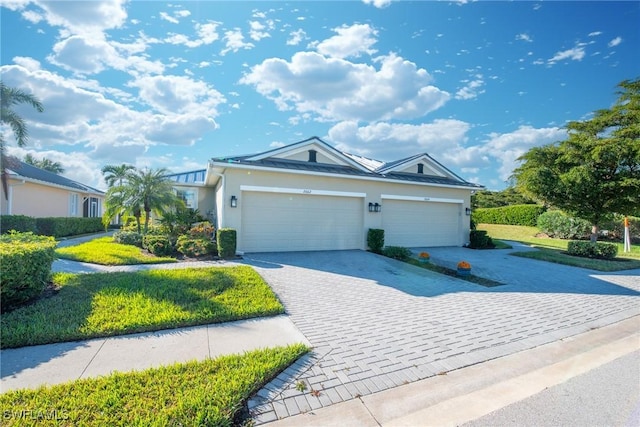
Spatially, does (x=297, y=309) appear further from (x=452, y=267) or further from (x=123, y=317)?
(x=452, y=267)

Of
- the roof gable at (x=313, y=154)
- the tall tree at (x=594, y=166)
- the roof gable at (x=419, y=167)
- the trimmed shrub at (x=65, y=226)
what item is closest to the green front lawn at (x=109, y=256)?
the roof gable at (x=313, y=154)

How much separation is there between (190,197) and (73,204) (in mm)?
10174

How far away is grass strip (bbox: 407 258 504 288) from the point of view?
8.38 meters

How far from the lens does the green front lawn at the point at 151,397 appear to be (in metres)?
2.55

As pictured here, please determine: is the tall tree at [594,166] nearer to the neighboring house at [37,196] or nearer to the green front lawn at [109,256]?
the green front lawn at [109,256]

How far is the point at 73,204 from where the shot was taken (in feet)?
67.7

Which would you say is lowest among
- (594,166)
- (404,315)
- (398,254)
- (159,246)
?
(404,315)

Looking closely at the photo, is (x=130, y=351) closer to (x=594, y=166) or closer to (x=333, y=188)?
(x=333, y=188)

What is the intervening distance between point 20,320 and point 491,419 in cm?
640

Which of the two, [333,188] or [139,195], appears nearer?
[333,188]

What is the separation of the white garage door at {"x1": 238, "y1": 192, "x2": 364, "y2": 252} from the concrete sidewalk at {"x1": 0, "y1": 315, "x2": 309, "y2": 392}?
6.59 meters

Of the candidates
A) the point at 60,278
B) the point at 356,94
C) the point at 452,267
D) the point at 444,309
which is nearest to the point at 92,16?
the point at 60,278

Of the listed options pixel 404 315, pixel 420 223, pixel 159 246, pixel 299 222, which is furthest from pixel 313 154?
pixel 404 315

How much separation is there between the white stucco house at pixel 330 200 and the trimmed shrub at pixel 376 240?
455 millimetres
